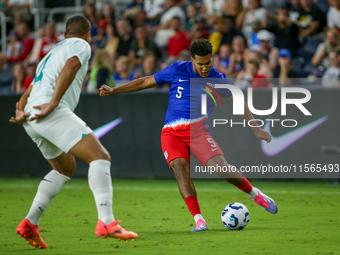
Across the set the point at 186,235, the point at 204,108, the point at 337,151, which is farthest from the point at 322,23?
the point at 186,235

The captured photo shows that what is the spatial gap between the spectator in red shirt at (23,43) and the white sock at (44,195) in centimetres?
1219

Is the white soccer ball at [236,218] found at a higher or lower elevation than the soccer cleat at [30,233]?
lower

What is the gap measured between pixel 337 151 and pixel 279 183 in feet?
4.99

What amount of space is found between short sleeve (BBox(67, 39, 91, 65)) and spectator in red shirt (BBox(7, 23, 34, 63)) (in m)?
12.4

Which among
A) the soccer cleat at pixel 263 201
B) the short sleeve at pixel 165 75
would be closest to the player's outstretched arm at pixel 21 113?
the short sleeve at pixel 165 75

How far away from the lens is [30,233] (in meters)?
4.91

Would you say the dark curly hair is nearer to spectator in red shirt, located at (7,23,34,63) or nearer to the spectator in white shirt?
the spectator in white shirt

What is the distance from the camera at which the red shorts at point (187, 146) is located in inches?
244

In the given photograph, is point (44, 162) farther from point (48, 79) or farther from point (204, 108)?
point (48, 79)

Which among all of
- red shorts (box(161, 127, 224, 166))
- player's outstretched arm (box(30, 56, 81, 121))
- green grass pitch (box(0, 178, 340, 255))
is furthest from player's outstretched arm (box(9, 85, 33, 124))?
red shorts (box(161, 127, 224, 166))

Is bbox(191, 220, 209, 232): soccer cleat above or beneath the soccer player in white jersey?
beneath

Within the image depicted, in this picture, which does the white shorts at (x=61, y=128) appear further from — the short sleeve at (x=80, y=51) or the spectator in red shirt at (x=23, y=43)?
the spectator in red shirt at (x=23, y=43)

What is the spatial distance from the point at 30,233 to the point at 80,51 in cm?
179

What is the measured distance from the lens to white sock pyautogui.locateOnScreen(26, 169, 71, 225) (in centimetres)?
498
